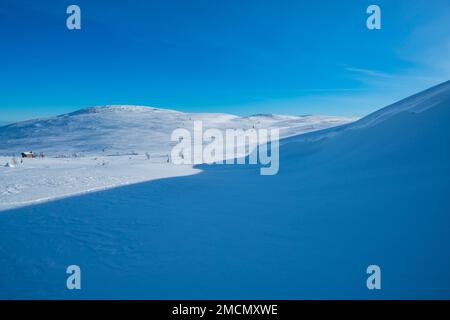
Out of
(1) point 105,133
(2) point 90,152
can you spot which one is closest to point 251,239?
(2) point 90,152

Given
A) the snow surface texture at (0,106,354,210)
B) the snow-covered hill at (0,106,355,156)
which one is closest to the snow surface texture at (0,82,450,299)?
the snow surface texture at (0,106,354,210)

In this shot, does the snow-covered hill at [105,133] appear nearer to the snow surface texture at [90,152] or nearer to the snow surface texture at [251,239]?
the snow surface texture at [90,152]

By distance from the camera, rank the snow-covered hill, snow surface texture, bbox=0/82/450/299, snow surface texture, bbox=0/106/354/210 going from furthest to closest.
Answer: the snow-covered hill, snow surface texture, bbox=0/106/354/210, snow surface texture, bbox=0/82/450/299

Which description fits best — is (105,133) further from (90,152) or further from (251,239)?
(251,239)

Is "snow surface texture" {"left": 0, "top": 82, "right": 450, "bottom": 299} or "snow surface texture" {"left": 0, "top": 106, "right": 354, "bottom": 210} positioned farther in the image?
"snow surface texture" {"left": 0, "top": 106, "right": 354, "bottom": 210}

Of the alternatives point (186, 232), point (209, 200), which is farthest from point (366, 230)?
→ point (209, 200)

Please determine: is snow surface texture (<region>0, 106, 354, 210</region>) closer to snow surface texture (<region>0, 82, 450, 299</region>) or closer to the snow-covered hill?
the snow-covered hill
